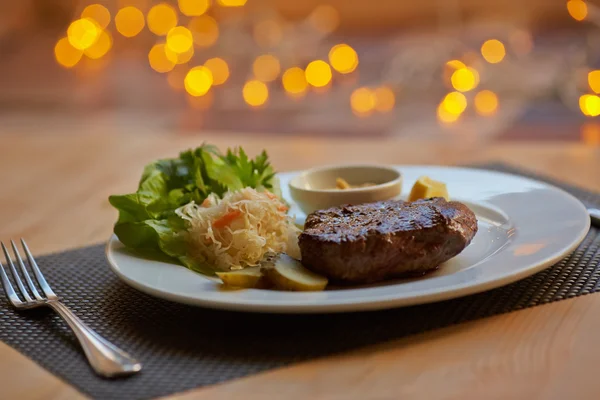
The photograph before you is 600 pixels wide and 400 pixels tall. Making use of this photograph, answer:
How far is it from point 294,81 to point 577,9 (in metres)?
2.41

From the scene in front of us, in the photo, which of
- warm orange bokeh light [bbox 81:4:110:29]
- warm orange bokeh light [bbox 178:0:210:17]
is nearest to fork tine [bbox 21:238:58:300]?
warm orange bokeh light [bbox 178:0:210:17]

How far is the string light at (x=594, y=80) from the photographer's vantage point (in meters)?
4.23

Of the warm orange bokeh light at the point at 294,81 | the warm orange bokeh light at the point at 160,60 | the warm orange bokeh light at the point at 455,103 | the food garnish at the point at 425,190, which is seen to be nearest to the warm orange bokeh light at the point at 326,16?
the warm orange bokeh light at the point at 160,60

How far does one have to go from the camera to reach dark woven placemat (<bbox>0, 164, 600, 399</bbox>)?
1114 millimetres

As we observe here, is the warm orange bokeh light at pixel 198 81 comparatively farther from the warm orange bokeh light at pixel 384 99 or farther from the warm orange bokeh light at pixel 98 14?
the warm orange bokeh light at pixel 98 14

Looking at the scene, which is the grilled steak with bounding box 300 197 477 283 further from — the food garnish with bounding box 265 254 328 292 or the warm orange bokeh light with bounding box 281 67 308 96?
the warm orange bokeh light with bounding box 281 67 308 96

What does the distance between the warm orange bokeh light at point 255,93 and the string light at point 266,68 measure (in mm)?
127

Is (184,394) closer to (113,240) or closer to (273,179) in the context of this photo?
(113,240)

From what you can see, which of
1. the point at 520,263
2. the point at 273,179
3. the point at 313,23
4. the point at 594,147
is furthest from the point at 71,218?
the point at 313,23

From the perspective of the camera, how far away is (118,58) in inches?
304

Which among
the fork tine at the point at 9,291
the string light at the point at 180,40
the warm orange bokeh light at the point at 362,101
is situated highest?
the string light at the point at 180,40

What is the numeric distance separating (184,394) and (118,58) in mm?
7033

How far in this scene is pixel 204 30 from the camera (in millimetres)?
7121

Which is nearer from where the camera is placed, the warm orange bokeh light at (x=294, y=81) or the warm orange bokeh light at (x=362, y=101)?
the warm orange bokeh light at (x=362, y=101)
